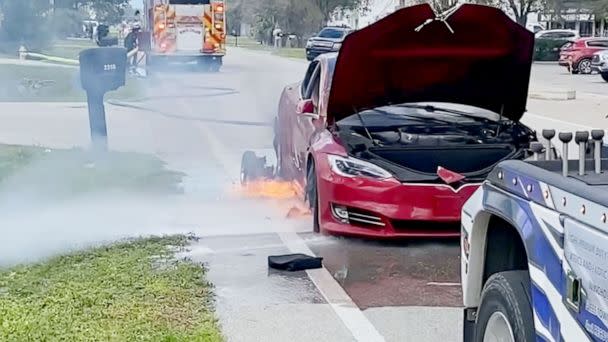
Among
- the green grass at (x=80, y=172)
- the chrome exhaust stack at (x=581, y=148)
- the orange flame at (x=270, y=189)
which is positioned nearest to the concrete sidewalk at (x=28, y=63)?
the green grass at (x=80, y=172)

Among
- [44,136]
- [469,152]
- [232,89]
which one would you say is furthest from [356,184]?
[232,89]

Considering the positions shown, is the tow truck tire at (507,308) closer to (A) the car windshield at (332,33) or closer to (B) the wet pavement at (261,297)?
(B) the wet pavement at (261,297)

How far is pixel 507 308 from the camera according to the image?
3945mm

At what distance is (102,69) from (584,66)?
33.0 meters

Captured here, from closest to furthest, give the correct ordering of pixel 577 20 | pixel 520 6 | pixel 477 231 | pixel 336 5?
pixel 477 231 < pixel 520 6 < pixel 577 20 < pixel 336 5

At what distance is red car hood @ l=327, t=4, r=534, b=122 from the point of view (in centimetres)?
807

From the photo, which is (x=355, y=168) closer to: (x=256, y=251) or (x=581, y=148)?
(x=256, y=251)

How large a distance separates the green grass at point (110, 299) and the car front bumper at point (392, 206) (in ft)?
4.47

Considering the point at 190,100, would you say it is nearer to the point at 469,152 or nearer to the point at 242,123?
the point at 242,123

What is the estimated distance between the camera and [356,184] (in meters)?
7.99

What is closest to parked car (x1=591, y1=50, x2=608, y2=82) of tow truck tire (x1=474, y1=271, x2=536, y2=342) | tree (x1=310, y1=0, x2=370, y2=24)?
tow truck tire (x1=474, y1=271, x2=536, y2=342)

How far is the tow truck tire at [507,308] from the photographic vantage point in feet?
12.5

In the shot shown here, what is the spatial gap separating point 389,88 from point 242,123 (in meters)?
9.90

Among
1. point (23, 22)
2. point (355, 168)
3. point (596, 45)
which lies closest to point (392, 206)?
point (355, 168)
